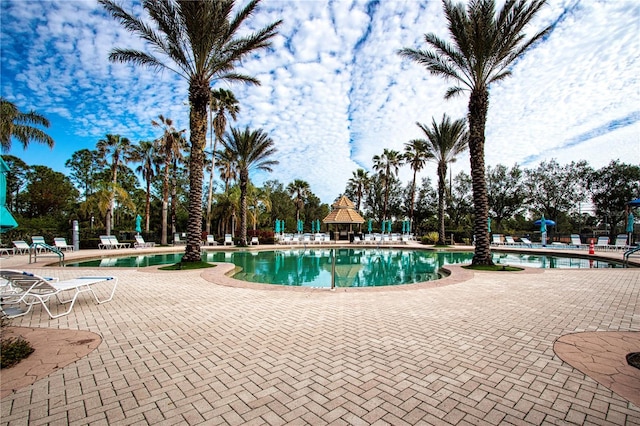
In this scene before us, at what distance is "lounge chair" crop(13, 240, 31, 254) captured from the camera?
16477 mm

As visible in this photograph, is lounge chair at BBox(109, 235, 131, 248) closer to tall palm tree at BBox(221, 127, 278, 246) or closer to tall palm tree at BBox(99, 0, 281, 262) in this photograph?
tall palm tree at BBox(221, 127, 278, 246)

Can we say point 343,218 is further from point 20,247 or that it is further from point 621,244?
point 20,247

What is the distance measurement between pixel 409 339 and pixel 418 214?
42.7 metres

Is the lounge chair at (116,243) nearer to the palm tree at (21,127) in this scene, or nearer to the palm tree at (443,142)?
the palm tree at (21,127)

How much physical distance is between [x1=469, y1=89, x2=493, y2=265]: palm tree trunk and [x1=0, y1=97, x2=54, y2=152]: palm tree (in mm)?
21676

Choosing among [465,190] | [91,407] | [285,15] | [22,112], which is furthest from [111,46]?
[465,190]

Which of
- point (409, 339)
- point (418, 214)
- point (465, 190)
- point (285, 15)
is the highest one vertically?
point (285, 15)

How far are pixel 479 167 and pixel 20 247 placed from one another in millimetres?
24109

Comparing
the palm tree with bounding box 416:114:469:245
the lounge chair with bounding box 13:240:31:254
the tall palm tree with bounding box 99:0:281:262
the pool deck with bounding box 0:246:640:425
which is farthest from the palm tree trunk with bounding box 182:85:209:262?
the palm tree with bounding box 416:114:469:245

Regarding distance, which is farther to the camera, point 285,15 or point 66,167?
point 66,167

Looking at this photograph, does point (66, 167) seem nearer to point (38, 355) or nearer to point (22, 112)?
point (22, 112)

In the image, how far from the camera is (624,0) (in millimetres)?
4867

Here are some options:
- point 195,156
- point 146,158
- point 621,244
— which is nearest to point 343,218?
point 146,158

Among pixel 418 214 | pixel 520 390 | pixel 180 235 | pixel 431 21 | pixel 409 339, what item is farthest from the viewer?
pixel 418 214
